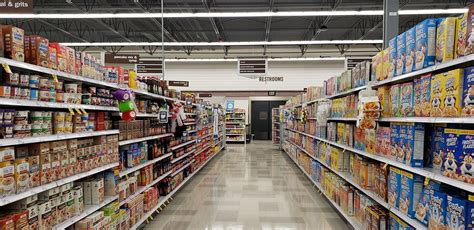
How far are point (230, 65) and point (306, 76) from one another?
4.84 m

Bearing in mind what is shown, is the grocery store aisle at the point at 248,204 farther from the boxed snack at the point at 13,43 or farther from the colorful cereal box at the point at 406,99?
the boxed snack at the point at 13,43

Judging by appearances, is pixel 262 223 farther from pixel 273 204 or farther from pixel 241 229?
pixel 273 204

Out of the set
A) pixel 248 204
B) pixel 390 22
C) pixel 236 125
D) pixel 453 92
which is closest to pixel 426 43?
pixel 453 92

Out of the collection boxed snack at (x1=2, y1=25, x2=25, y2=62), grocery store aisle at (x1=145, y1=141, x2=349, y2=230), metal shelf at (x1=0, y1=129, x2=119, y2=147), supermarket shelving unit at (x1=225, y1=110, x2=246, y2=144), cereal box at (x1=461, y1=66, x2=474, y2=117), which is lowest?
grocery store aisle at (x1=145, y1=141, x2=349, y2=230)

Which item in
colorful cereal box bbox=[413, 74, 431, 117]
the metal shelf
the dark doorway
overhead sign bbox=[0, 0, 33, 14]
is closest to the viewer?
the metal shelf

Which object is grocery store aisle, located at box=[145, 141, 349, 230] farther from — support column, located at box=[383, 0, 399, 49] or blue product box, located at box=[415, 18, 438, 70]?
blue product box, located at box=[415, 18, 438, 70]

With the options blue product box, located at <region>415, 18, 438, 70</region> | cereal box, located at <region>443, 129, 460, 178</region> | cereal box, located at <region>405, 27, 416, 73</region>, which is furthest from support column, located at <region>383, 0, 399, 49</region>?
cereal box, located at <region>443, 129, 460, 178</region>

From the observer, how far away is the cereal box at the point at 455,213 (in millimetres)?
1923

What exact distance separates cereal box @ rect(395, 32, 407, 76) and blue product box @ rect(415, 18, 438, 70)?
0.90 ft

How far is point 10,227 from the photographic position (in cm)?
212

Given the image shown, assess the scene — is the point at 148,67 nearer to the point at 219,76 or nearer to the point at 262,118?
the point at 219,76

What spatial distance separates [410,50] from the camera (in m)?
2.62

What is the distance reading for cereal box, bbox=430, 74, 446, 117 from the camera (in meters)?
2.15

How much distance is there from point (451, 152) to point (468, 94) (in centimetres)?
43
